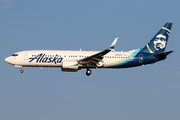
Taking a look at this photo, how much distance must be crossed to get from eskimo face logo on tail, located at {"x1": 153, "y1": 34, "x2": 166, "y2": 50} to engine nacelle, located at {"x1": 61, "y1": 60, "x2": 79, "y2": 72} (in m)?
13.7

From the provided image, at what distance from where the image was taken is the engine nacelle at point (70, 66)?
54281 mm

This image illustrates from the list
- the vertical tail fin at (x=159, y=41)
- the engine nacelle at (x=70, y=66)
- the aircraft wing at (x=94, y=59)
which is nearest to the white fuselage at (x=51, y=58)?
the aircraft wing at (x=94, y=59)

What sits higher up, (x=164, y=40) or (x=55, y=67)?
(x=164, y=40)

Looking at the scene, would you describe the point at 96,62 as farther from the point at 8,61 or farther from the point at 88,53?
the point at 8,61

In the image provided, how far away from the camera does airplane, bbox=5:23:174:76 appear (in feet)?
180

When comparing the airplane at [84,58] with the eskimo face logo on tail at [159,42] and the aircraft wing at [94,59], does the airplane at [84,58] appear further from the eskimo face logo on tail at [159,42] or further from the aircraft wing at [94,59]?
the eskimo face logo on tail at [159,42]

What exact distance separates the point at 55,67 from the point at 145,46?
14681 mm

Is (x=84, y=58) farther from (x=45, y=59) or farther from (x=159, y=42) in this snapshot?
(x=159, y=42)

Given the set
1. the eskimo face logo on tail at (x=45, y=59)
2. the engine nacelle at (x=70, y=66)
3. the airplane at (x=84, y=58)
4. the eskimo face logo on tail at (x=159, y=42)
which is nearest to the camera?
the engine nacelle at (x=70, y=66)

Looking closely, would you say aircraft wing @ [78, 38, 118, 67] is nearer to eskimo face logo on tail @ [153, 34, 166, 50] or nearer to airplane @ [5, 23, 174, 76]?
airplane @ [5, 23, 174, 76]

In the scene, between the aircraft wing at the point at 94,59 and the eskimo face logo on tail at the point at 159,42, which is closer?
the aircraft wing at the point at 94,59

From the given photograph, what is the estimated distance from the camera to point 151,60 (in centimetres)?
5759

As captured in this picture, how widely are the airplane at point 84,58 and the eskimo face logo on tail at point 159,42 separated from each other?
120 centimetres

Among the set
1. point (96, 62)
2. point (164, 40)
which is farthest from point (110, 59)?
point (164, 40)
